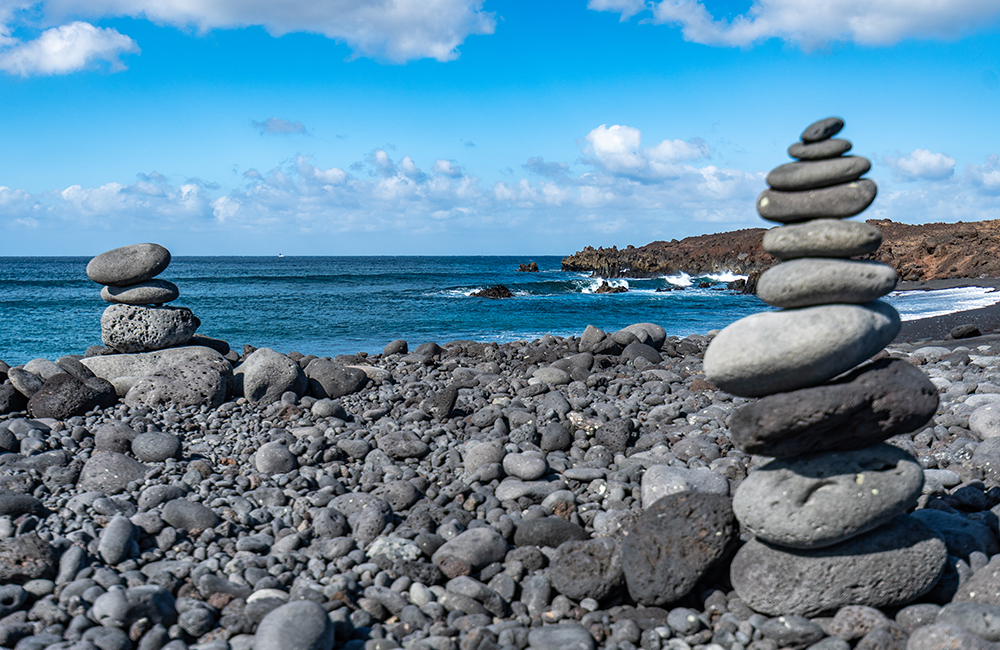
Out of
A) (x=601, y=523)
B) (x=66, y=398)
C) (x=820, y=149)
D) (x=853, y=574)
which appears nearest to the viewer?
(x=853, y=574)

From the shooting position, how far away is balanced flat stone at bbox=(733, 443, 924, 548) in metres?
4.24

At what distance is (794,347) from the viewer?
13.9 ft

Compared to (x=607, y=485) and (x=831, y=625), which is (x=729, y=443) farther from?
(x=831, y=625)

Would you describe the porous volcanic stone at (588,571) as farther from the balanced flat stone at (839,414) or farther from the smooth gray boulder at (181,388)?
the smooth gray boulder at (181,388)

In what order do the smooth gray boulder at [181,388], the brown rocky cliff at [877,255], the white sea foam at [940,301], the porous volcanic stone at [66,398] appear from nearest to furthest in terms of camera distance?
the porous volcanic stone at [66,398], the smooth gray boulder at [181,388], the white sea foam at [940,301], the brown rocky cliff at [877,255]

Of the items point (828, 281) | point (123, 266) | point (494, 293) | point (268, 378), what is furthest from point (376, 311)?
point (828, 281)

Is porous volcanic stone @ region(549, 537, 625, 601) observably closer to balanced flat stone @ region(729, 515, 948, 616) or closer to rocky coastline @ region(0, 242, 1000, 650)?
rocky coastline @ region(0, 242, 1000, 650)

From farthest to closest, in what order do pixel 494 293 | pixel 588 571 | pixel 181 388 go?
pixel 494 293, pixel 181 388, pixel 588 571

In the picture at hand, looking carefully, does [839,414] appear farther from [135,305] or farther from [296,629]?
[135,305]

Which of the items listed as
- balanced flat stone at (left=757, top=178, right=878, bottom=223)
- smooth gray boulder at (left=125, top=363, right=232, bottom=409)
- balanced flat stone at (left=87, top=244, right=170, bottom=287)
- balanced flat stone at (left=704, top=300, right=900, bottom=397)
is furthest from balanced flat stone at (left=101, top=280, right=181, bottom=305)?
balanced flat stone at (left=757, top=178, right=878, bottom=223)

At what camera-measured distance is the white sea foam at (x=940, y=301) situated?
24.0 meters

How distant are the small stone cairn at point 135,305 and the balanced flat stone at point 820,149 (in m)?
9.72

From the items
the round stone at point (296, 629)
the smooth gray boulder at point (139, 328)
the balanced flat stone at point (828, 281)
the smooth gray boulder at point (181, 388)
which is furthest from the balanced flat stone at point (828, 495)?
the smooth gray boulder at point (139, 328)

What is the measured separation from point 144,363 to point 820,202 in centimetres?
1019
